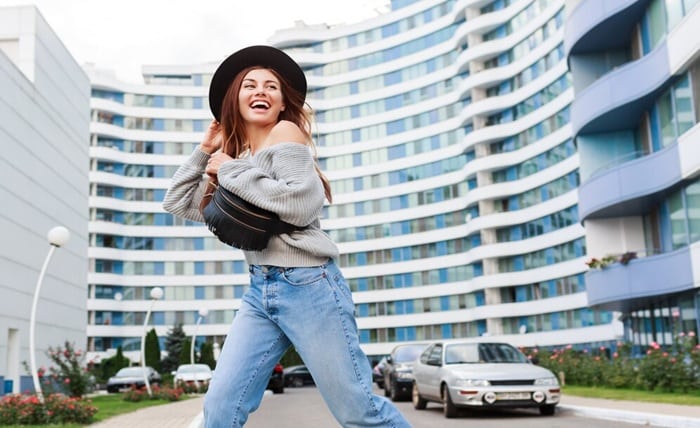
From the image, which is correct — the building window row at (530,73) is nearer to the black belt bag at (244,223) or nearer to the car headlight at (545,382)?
the car headlight at (545,382)

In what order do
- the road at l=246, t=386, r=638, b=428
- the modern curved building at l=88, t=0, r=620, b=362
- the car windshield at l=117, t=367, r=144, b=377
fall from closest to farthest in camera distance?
the road at l=246, t=386, r=638, b=428
the car windshield at l=117, t=367, r=144, b=377
the modern curved building at l=88, t=0, r=620, b=362

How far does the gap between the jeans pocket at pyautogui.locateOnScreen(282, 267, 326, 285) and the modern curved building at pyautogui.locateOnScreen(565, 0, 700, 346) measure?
2222 centimetres

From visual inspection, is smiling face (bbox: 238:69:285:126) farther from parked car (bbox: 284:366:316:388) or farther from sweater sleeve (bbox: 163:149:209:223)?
parked car (bbox: 284:366:316:388)

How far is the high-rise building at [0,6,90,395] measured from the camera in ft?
95.4

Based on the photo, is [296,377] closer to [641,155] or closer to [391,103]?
[641,155]

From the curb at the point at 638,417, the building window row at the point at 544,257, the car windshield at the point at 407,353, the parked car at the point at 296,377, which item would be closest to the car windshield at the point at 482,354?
the curb at the point at 638,417

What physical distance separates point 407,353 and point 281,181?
2072 centimetres

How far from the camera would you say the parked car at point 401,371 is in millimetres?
22297

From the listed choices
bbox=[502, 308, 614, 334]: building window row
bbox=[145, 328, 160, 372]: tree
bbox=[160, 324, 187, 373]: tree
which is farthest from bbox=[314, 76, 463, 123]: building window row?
bbox=[145, 328, 160, 372]: tree

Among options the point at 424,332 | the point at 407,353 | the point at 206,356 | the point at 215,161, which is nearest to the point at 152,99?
the point at 206,356

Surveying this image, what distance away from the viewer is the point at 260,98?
3.56 metres

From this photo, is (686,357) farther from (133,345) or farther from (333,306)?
(133,345)

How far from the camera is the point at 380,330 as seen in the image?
260 ft

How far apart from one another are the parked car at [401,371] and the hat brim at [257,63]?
19155 mm
